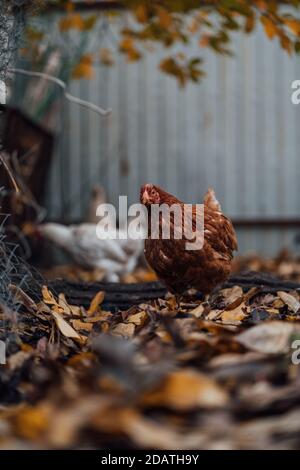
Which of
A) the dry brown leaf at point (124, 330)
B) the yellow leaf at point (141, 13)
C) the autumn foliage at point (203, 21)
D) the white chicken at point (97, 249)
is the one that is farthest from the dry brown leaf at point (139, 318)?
the white chicken at point (97, 249)

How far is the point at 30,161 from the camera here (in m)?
4.31

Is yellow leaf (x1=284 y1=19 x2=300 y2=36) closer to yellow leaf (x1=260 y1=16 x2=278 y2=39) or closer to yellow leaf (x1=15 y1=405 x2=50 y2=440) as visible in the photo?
yellow leaf (x1=260 y1=16 x2=278 y2=39)

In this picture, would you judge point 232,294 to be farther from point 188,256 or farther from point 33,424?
point 33,424

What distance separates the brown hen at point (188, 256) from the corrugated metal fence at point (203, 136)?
2.90 metres

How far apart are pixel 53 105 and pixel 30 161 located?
30.4 inches

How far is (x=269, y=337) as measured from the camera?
1.08 metres

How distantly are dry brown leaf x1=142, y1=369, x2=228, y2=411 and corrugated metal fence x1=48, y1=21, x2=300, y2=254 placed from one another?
4.01 m

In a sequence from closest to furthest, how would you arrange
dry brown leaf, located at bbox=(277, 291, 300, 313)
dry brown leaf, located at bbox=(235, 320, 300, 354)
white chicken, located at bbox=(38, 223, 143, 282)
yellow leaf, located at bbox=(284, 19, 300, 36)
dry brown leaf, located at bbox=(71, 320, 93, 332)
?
dry brown leaf, located at bbox=(235, 320, 300, 354)
dry brown leaf, located at bbox=(71, 320, 93, 332)
dry brown leaf, located at bbox=(277, 291, 300, 313)
yellow leaf, located at bbox=(284, 19, 300, 36)
white chicken, located at bbox=(38, 223, 143, 282)

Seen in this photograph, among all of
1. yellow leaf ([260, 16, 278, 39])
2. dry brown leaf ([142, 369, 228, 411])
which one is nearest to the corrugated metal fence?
yellow leaf ([260, 16, 278, 39])

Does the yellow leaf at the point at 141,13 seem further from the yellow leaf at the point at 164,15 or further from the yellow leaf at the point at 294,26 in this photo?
the yellow leaf at the point at 294,26

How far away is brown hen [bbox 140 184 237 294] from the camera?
177cm

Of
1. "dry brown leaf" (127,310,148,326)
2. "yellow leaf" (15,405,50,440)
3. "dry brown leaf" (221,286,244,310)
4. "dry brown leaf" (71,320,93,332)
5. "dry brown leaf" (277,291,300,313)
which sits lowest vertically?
"yellow leaf" (15,405,50,440)

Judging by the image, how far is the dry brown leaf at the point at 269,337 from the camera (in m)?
1.04

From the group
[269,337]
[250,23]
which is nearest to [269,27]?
[250,23]
